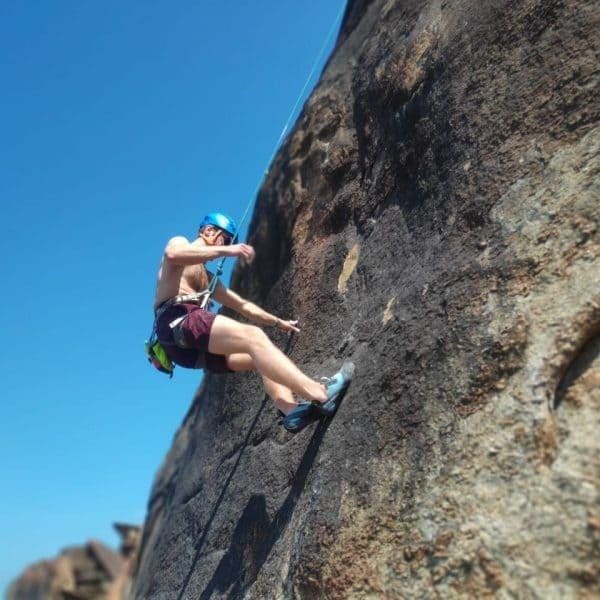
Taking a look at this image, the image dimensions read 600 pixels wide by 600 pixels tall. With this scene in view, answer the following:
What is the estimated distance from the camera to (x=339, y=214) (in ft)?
17.8

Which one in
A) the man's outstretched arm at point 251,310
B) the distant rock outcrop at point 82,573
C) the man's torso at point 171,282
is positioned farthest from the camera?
the distant rock outcrop at point 82,573

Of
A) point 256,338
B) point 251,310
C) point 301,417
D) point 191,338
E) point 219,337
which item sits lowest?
point 301,417

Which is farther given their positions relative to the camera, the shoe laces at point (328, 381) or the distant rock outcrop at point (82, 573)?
the distant rock outcrop at point (82, 573)

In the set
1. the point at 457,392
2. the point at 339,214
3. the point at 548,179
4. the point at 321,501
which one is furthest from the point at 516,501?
the point at 339,214

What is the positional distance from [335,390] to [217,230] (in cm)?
184

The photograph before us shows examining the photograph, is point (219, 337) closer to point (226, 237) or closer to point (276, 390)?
point (276, 390)

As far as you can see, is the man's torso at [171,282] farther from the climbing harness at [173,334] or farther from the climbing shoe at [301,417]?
the climbing shoe at [301,417]

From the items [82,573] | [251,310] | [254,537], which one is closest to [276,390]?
[254,537]

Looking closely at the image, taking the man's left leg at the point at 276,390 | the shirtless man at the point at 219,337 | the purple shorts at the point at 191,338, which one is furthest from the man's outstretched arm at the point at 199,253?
the man's left leg at the point at 276,390

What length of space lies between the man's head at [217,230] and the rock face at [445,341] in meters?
0.74

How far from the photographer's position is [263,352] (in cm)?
424

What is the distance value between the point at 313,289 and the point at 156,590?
3094 millimetres

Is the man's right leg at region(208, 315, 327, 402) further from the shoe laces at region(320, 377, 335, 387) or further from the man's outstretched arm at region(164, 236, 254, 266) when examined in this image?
the man's outstretched arm at region(164, 236, 254, 266)

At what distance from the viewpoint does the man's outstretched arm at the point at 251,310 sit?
5445 mm
